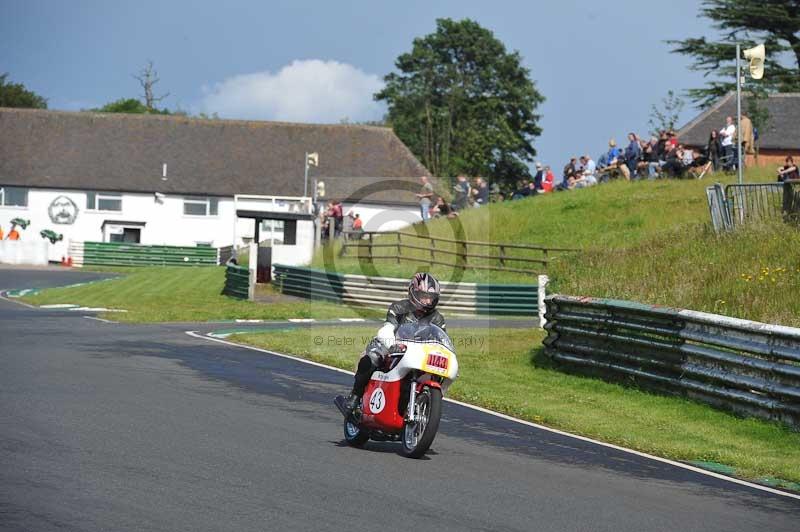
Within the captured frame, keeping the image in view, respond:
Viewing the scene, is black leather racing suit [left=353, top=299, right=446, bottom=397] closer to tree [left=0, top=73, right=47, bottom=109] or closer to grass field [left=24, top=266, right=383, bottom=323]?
grass field [left=24, top=266, right=383, bottom=323]

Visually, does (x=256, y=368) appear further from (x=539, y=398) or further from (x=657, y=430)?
(x=657, y=430)

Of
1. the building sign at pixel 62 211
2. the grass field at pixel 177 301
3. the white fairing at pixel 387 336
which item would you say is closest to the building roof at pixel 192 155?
the building sign at pixel 62 211

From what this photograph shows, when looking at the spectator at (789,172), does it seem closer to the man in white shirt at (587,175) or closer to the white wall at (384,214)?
the man in white shirt at (587,175)

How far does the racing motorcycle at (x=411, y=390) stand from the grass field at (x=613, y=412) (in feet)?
10.1

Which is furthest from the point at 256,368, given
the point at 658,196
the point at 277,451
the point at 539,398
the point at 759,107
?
the point at 759,107

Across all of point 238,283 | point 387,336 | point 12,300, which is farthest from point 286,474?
point 12,300

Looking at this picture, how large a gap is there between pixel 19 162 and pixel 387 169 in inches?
960

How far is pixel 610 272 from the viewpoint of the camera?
2320cm

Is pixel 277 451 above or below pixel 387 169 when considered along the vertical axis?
below

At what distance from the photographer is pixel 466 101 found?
93250 mm

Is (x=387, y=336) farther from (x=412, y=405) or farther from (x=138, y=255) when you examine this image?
(x=138, y=255)

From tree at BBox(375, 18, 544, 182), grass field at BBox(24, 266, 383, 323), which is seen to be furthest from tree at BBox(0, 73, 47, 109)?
grass field at BBox(24, 266, 383, 323)

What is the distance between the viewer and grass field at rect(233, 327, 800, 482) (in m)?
12.9

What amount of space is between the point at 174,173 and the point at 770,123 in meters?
38.6
